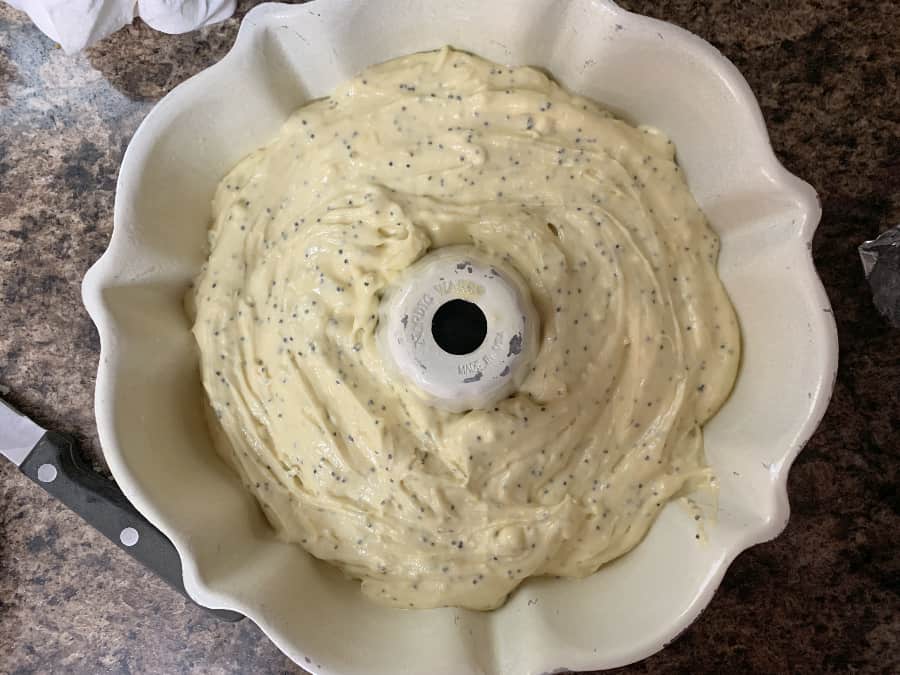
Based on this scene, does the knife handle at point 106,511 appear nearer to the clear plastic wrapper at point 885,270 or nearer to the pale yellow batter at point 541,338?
the pale yellow batter at point 541,338

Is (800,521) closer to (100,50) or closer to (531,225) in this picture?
(531,225)

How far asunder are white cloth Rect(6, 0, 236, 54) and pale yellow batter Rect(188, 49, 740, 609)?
26 cm

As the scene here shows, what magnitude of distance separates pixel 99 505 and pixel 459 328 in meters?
0.54

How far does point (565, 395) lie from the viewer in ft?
Answer: 2.67

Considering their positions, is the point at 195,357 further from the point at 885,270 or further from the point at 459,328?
the point at 885,270

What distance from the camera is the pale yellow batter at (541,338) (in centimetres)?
82

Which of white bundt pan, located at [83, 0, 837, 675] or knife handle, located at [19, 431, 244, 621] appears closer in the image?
white bundt pan, located at [83, 0, 837, 675]

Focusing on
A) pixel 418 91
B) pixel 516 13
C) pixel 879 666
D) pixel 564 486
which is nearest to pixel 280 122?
pixel 418 91

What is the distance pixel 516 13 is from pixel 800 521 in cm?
74

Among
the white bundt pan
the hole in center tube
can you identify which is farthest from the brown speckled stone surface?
the hole in center tube

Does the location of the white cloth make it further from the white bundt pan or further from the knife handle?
the knife handle

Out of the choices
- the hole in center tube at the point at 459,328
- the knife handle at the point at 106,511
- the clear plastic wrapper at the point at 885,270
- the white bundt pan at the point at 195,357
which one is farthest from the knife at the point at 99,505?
the clear plastic wrapper at the point at 885,270

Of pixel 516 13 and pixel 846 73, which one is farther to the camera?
pixel 846 73

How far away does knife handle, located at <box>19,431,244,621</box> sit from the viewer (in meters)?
0.93
